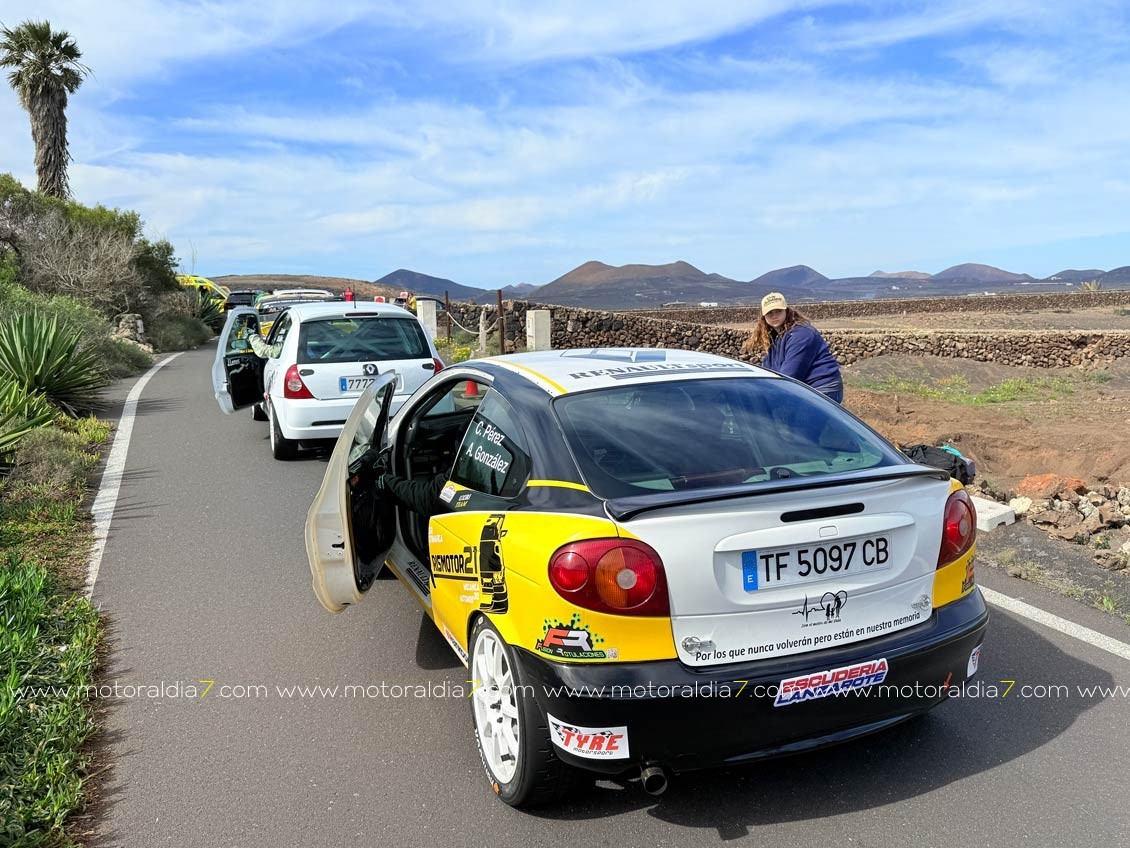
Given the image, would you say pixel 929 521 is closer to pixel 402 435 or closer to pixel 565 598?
pixel 565 598

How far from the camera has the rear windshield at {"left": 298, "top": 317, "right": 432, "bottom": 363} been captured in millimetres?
9422

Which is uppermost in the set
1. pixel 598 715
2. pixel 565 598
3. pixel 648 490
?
pixel 648 490

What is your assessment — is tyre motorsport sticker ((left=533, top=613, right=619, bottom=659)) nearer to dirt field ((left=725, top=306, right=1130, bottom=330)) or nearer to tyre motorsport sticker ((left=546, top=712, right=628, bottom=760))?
tyre motorsport sticker ((left=546, top=712, right=628, bottom=760))

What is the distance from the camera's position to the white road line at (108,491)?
5.90 metres

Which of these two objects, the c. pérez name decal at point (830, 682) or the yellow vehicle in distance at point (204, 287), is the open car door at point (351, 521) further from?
the yellow vehicle in distance at point (204, 287)

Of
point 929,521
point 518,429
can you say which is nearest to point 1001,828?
point 929,521

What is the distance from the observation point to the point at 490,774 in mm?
3217

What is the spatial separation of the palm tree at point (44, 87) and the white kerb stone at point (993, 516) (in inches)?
1403

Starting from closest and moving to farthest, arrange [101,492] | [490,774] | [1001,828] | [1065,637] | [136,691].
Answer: [1001,828] < [490,774] < [136,691] < [1065,637] < [101,492]

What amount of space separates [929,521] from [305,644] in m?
3.08

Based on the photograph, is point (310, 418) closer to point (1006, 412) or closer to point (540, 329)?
point (540, 329)

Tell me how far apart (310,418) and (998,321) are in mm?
45787

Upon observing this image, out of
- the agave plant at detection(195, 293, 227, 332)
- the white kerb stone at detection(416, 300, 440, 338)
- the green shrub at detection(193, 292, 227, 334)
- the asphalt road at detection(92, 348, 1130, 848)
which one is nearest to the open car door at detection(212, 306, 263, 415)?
the asphalt road at detection(92, 348, 1130, 848)

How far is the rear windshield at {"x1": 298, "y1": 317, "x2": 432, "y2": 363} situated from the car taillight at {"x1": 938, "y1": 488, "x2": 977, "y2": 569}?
278 inches
